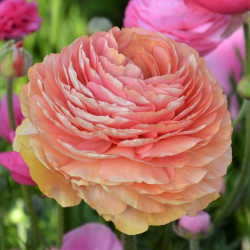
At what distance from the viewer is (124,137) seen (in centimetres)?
29

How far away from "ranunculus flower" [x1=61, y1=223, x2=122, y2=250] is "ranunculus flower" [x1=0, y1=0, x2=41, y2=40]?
25cm

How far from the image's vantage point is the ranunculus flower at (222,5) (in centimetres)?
43

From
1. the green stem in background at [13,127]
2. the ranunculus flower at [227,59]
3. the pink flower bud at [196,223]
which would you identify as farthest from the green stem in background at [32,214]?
the ranunculus flower at [227,59]

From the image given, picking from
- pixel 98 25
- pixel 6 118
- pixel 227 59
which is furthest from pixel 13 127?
pixel 227 59

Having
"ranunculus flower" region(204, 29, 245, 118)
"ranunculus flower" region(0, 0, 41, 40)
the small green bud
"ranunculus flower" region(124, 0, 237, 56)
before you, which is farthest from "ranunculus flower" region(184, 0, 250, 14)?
"ranunculus flower" region(204, 29, 245, 118)

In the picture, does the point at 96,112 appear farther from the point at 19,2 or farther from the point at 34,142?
the point at 19,2

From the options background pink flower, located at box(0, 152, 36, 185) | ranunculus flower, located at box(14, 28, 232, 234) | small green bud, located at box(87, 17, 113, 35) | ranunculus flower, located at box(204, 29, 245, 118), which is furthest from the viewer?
ranunculus flower, located at box(204, 29, 245, 118)

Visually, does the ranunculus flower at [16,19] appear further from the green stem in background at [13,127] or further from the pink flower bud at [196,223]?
the pink flower bud at [196,223]

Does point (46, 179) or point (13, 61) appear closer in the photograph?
point (46, 179)

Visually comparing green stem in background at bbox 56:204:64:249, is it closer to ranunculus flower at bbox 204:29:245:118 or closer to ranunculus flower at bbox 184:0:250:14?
ranunculus flower at bbox 184:0:250:14

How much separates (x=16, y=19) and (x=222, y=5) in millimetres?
269

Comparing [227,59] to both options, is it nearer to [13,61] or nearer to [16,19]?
[16,19]

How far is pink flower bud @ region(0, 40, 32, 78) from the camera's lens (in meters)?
0.45

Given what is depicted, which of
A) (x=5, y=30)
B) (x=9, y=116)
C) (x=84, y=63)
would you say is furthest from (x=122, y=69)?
(x=5, y=30)
